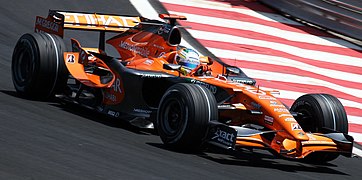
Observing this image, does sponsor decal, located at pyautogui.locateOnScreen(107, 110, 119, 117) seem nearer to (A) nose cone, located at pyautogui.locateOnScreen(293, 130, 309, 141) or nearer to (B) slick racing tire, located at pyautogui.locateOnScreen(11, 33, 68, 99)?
(B) slick racing tire, located at pyautogui.locateOnScreen(11, 33, 68, 99)

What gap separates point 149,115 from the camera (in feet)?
30.4

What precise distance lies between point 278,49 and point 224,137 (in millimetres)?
7297

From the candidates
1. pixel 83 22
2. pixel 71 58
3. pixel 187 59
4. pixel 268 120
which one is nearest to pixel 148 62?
pixel 187 59

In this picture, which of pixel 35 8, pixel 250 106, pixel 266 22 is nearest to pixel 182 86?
pixel 250 106

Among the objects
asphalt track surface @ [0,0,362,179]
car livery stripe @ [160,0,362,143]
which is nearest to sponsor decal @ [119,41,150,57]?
asphalt track surface @ [0,0,362,179]

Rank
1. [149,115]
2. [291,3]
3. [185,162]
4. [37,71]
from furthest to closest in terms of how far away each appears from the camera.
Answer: [291,3], [37,71], [149,115], [185,162]

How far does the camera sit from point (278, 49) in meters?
15.2

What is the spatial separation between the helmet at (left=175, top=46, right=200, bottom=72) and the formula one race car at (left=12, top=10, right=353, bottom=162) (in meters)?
0.05

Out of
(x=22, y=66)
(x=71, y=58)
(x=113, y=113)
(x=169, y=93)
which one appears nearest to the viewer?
(x=169, y=93)

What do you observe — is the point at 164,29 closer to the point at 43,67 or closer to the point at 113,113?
the point at 113,113

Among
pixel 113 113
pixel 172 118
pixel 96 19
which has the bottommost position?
pixel 113 113

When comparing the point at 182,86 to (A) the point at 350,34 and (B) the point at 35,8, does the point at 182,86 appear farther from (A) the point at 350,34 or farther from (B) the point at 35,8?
(A) the point at 350,34

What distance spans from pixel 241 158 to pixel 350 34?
8.63 m

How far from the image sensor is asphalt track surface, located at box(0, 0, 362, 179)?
6.78 m
